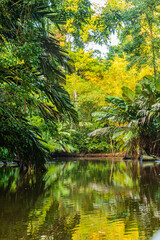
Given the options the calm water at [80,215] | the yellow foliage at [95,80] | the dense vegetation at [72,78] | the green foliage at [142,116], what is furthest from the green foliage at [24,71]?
the yellow foliage at [95,80]

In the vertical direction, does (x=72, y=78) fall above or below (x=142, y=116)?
above

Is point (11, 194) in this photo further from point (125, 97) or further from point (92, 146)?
point (92, 146)

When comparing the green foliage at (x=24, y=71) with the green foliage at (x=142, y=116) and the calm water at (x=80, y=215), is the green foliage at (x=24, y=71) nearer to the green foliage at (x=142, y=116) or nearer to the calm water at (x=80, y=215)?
the calm water at (x=80, y=215)

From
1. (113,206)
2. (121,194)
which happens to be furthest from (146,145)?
(113,206)

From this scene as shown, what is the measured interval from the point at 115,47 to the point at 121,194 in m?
32.7

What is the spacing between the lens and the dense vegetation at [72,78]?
4.75 m

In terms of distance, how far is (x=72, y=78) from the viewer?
23.4 metres

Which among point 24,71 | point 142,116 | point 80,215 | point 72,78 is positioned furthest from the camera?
point 72,78

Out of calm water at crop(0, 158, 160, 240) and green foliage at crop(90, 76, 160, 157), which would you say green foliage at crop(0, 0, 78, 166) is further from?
green foliage at crop(90, 76, 160, 157)

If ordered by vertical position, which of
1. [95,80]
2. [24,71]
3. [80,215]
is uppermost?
[95,80]

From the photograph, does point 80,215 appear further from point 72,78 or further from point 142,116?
point 72,78

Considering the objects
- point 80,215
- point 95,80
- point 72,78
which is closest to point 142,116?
point 72,78

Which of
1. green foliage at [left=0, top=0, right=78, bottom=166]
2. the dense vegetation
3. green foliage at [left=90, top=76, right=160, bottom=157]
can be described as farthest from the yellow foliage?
green foliage at [left=0, top=0, right=78, bottom=166]

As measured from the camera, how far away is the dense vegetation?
15.6 ft
